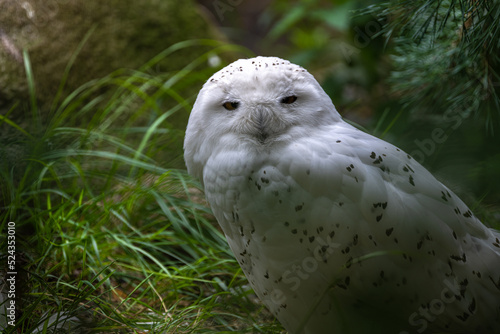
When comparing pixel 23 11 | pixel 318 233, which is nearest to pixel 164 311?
pixel 318 233

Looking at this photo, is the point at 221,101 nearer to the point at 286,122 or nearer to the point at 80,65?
the point at 286,122

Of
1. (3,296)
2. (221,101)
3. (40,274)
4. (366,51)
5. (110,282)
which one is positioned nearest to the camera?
(221,101)

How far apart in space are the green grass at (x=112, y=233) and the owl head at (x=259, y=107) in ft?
2.29

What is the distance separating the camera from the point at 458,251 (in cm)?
152

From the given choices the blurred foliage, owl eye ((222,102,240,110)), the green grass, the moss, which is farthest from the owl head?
the moss

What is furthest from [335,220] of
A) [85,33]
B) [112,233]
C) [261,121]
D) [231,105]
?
[85,33]

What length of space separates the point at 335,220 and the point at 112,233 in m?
1.21

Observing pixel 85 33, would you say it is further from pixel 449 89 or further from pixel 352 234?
pixel 352 234

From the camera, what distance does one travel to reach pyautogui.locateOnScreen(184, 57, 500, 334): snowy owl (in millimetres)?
1468

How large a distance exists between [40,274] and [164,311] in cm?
50

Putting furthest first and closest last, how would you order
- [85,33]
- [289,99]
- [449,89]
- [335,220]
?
[85,33] < [449,89] < [289,99] < [335,220]

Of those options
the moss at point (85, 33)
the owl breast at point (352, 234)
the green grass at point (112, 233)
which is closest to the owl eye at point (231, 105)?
the owl breast at point (352, 234)

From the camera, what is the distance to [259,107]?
4.95 ft

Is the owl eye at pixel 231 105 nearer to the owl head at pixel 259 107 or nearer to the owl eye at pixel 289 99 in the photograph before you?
the owl head at pixel 259 107
